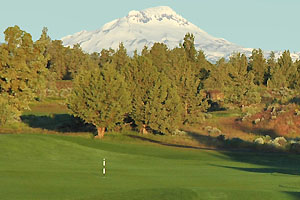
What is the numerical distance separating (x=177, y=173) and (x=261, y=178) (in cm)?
422

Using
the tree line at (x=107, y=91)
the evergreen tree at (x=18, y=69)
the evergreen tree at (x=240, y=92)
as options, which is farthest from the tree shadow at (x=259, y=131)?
the evergreen tree at (x=18, y=69)

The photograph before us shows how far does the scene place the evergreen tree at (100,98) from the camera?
5472 cm

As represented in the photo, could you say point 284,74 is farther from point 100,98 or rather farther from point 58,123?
point 100,98

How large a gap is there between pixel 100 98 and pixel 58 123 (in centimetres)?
1791

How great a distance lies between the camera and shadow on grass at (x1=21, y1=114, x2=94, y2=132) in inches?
2549

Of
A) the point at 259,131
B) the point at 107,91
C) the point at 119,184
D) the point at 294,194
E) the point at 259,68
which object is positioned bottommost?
the point at 119,184

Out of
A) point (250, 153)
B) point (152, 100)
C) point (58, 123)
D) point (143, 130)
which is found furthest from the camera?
point (58, 123)

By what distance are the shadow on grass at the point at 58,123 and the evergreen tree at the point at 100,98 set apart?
9294 mm

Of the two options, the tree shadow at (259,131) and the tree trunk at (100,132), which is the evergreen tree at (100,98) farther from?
the tree shadow at (259,131)

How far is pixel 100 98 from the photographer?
179 ft

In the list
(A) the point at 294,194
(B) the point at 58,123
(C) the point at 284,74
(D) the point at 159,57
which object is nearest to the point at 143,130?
(B) the point at 58,123

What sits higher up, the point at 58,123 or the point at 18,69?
the point at 18,69

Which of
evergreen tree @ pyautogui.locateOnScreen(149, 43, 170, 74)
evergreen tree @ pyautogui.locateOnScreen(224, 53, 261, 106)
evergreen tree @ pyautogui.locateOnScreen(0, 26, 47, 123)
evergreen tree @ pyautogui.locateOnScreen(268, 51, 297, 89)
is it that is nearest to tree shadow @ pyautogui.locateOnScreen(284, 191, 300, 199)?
evergreen tree @ pyautogui.locateOnScreen(0, 26, 47, 123)

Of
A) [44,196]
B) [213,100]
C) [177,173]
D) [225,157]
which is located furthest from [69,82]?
[44,196]
